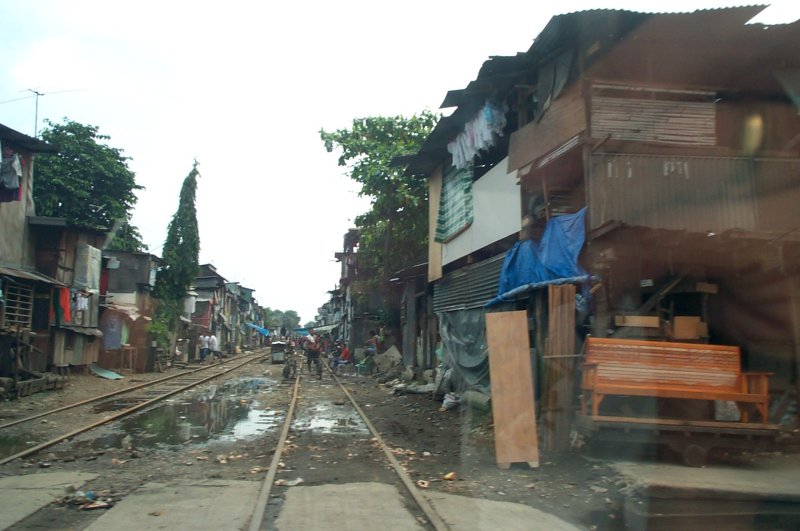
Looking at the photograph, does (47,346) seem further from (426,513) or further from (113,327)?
(426,513)

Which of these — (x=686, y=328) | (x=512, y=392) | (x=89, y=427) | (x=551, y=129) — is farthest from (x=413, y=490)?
(x=89, y=427)

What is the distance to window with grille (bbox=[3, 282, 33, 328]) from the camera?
16969mm

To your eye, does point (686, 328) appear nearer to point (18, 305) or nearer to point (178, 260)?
point (18, 305)

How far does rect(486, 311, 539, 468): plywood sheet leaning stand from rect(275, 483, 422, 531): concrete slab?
1.76m

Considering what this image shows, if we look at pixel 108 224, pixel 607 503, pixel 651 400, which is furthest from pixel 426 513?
pixel 108 224

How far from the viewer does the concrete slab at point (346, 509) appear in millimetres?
5359

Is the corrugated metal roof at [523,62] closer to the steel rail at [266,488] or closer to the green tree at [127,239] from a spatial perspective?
the steel rail at [266,488]

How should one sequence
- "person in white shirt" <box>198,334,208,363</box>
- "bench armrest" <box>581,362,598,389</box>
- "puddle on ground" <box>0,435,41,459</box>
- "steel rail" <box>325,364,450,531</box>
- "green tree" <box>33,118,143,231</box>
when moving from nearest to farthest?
"steel rail" <box>325,364,450,531</box> < "bench armrest" <box>581,362,598,389</box> < "puddle on ground" <box>0,435,41,459</box> < "green tree" <box>33,118,143,231</box> < "person in white shirt" <box>198,334,208,363</box>

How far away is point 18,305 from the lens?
57.2 feet

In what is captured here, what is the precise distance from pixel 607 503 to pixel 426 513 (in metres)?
1.98

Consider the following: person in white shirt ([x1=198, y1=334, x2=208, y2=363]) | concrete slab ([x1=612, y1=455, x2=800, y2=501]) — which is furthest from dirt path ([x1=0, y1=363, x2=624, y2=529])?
person in white shirt ([x1=198, y1=334, x2=208, y2=363])

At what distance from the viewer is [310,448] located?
916 centimetres

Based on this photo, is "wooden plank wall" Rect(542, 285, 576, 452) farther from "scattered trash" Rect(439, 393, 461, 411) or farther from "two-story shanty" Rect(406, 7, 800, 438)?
"scattered trash" Rect(439, 393, 461, 411)

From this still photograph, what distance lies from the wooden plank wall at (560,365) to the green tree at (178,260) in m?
28.1
